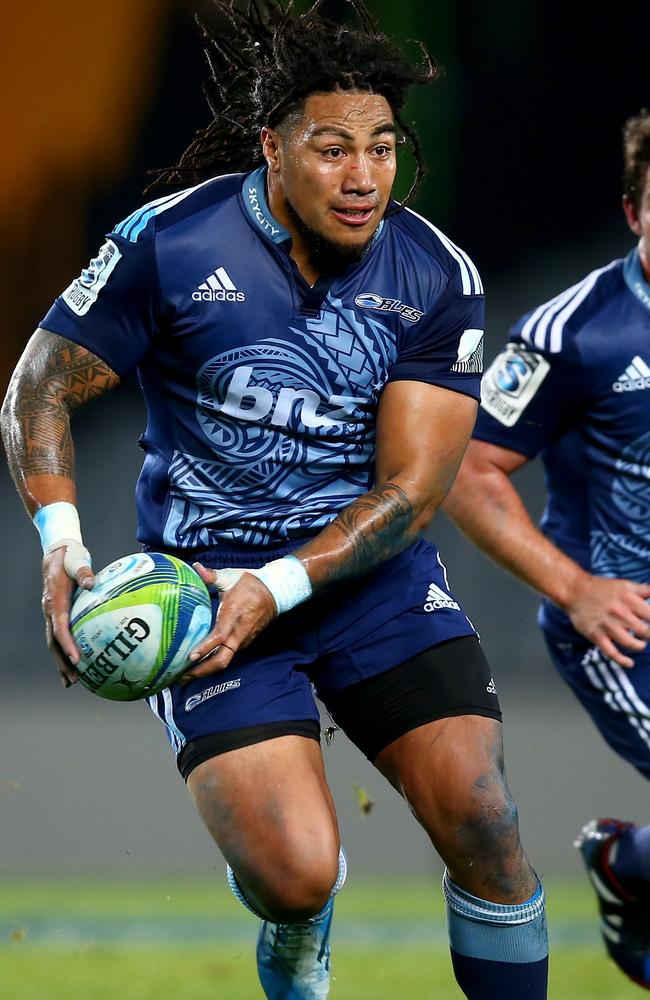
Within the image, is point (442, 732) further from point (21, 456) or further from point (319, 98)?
point (319, 98)

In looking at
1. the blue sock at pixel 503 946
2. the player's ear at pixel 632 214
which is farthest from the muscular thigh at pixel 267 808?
the player's ear at pixel 632 214

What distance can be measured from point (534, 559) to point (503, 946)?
51.3 inches

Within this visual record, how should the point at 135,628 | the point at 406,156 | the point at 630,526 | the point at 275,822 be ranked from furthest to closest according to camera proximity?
the point at 406,156, the point at 630,526, the point at 275,822, the point at 135,628

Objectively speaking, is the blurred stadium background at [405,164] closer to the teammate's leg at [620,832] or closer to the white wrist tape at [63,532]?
the teammate's leg at [620,832]

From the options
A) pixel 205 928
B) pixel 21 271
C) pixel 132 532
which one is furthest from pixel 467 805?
pixel 21 271

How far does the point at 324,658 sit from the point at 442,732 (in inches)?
14.4

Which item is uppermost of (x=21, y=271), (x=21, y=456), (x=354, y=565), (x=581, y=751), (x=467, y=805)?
(x=21, y=456)

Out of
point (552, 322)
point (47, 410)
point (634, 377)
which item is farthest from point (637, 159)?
point (47, 410)

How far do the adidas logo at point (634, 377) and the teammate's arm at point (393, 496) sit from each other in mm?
776

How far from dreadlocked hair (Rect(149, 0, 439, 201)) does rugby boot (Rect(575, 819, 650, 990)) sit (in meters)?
2.08

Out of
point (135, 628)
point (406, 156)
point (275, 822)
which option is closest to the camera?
point (135, 628)

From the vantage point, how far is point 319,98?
3643mm

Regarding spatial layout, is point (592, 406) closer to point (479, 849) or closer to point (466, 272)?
point (466, 272)

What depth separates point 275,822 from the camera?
336 cm
